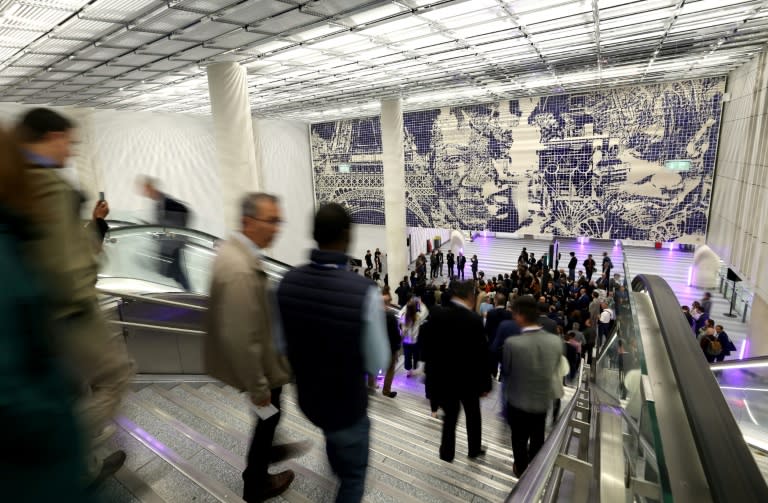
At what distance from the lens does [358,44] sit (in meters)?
8.46

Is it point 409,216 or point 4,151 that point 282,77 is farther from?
point 4,151

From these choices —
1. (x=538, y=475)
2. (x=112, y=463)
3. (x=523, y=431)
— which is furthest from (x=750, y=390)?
(x=112, y=463)

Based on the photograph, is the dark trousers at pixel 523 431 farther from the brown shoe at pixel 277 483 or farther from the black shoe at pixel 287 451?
the brown shoe at pixel 277 483

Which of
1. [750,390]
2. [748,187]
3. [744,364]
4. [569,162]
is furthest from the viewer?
[569,162]

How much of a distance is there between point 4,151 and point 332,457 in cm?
173

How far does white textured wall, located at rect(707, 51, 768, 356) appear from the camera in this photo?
941 cm

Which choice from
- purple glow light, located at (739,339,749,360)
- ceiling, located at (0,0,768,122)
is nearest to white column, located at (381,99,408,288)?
ceiling, located at (0,0,768,122)

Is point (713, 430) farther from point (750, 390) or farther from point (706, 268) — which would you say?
point (706, 268)

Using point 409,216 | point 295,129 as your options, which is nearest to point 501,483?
point 409,216

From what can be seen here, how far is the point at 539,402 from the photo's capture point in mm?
3156

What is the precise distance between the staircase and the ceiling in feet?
18.6

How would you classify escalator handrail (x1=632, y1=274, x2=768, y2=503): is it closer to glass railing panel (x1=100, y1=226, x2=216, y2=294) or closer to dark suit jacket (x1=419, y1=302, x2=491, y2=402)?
dark suit jacket (x1=419, y1=302, x2=491, y2=402)

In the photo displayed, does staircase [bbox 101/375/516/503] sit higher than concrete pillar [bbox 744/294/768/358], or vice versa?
staircase [bbox 101/375/516/503]

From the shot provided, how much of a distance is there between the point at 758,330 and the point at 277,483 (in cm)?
1304
